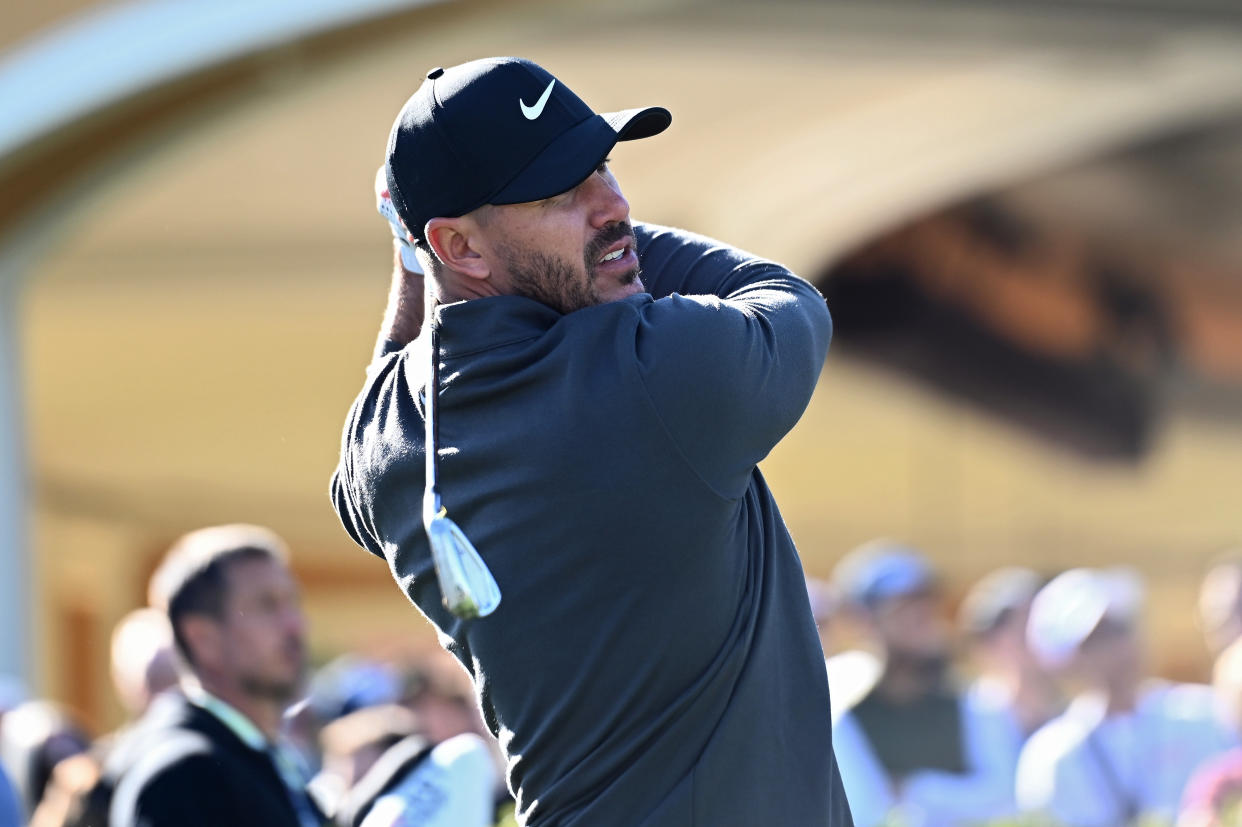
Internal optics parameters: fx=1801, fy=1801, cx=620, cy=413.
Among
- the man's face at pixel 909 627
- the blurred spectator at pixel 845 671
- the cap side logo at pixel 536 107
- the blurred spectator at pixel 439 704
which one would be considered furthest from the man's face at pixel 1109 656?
the cap side logo at pixel 536 107

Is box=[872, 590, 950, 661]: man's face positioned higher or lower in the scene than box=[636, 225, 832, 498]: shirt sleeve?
lower

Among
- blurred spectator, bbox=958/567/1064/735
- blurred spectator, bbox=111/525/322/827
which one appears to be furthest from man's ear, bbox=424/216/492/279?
blurred spectator, bbox=958/567/1064/735

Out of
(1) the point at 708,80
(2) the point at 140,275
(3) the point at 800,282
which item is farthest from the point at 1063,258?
(3) the point at 800,282

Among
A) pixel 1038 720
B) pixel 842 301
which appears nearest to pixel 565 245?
pixel 1038 720

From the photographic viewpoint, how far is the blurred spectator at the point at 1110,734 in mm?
6926

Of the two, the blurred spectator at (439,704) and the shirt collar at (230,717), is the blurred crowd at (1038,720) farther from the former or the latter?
the shirt collar at (230,717)

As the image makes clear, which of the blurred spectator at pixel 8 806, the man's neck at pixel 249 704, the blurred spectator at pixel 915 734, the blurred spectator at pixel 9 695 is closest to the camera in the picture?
the blurred spectator at pixel 8 806

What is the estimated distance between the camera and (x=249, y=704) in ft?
14.7

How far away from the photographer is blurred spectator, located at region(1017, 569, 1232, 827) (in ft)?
22.7

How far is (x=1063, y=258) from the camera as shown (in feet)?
50.1

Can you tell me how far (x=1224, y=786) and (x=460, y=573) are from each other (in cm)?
413

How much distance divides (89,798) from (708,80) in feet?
27.6

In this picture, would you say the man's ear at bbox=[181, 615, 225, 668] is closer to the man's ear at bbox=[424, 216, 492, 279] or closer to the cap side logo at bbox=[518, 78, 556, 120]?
the man's ear at bbox=[424, 216, 492, 279]

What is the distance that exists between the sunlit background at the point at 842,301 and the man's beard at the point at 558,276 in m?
9.16
